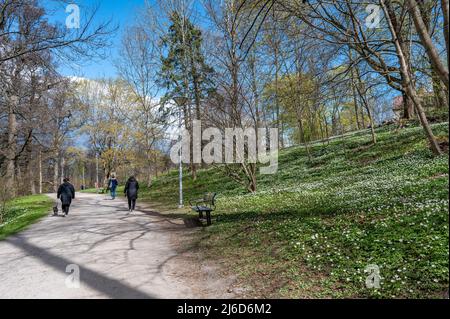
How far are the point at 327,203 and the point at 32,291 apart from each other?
7.51 meters

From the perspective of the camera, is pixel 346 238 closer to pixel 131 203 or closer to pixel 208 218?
pixel 208 218

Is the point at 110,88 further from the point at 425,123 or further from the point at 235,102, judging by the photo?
the point at 425,123

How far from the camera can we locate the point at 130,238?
893cm

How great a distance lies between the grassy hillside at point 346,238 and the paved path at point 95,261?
49.3 inches

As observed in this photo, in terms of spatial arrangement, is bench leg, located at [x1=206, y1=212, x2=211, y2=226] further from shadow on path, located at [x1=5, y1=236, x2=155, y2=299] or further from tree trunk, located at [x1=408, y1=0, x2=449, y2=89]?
tree trunk, located at [x1=408, y1=0, x2=449, y2=89]

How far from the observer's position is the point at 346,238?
19.2 feet

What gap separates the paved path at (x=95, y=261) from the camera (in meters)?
5.05

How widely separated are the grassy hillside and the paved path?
125cm

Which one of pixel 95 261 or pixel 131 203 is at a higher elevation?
pixel 131 203

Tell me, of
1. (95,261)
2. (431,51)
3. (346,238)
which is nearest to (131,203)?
(95,261)

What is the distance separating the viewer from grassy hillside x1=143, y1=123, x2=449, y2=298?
4.46 meters

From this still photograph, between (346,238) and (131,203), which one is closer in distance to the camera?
(346,238)

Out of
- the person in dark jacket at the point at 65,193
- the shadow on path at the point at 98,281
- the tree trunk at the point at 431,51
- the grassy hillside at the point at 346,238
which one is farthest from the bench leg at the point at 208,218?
the person in dark jacket at the point at 65,193

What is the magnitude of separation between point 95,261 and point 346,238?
17.3 ft
